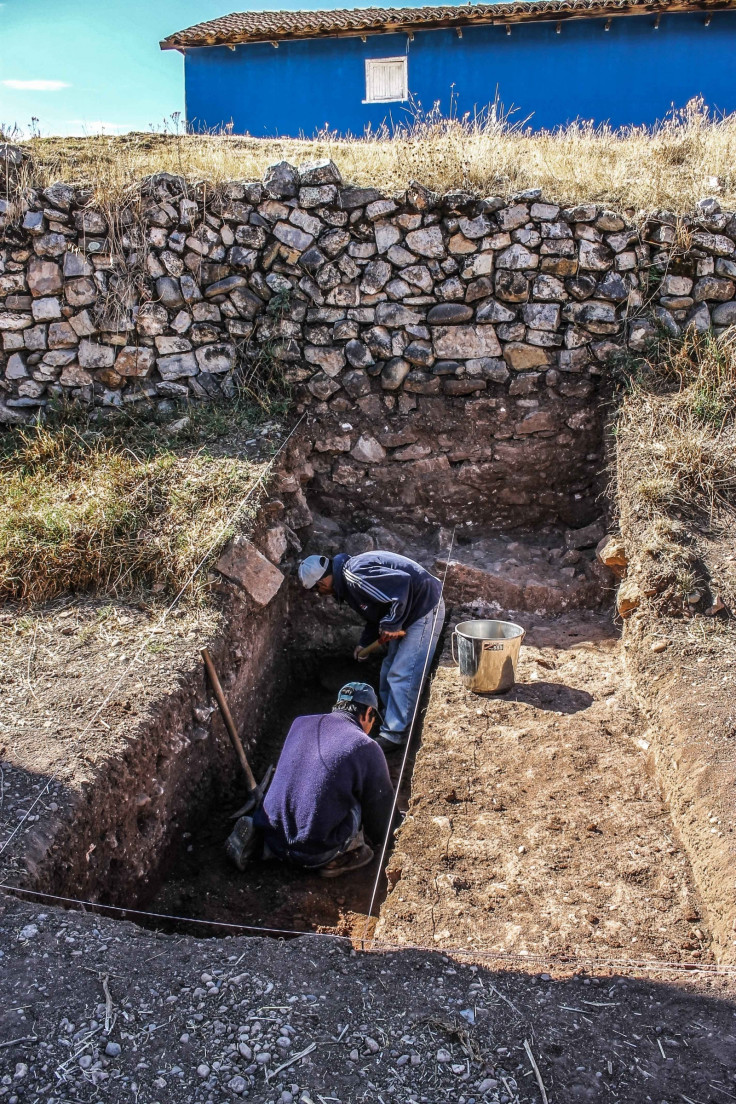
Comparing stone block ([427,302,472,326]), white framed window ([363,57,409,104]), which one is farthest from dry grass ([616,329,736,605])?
white framed window ([363,57,409,104])

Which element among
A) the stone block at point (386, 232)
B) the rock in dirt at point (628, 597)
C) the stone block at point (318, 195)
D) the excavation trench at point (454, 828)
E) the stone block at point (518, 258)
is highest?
the stone block at point (318, 195)

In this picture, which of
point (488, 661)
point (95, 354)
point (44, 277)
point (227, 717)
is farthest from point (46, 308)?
point (488, 661)

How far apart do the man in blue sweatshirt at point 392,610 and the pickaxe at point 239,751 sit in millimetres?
962

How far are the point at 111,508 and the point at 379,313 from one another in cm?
280

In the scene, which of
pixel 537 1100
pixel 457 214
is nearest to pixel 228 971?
pixel 537 1100

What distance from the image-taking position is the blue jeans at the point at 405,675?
A: 5.41 metres

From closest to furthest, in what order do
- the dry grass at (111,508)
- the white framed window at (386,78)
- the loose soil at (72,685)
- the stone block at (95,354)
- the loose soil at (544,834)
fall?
the loose soil at (544,834), the loose soil at (72,685), the dry grass at (111,508), the stone block at (95,354), the white framed window at (386,78)

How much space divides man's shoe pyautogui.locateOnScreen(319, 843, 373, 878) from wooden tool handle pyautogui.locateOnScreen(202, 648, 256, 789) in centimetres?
72

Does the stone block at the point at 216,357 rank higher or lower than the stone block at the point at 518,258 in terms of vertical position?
lower

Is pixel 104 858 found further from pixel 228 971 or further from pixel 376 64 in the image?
pixel 376 64

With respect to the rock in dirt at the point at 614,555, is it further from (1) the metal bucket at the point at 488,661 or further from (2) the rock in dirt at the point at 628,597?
(1) the metal bucket at the point at 488,661

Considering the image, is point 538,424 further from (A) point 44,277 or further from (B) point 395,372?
(A) point 44,277

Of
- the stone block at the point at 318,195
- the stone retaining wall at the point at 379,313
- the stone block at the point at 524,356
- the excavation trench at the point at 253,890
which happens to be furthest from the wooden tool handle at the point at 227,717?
the stone block at the point at 318,195

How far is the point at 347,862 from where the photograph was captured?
169 inches
